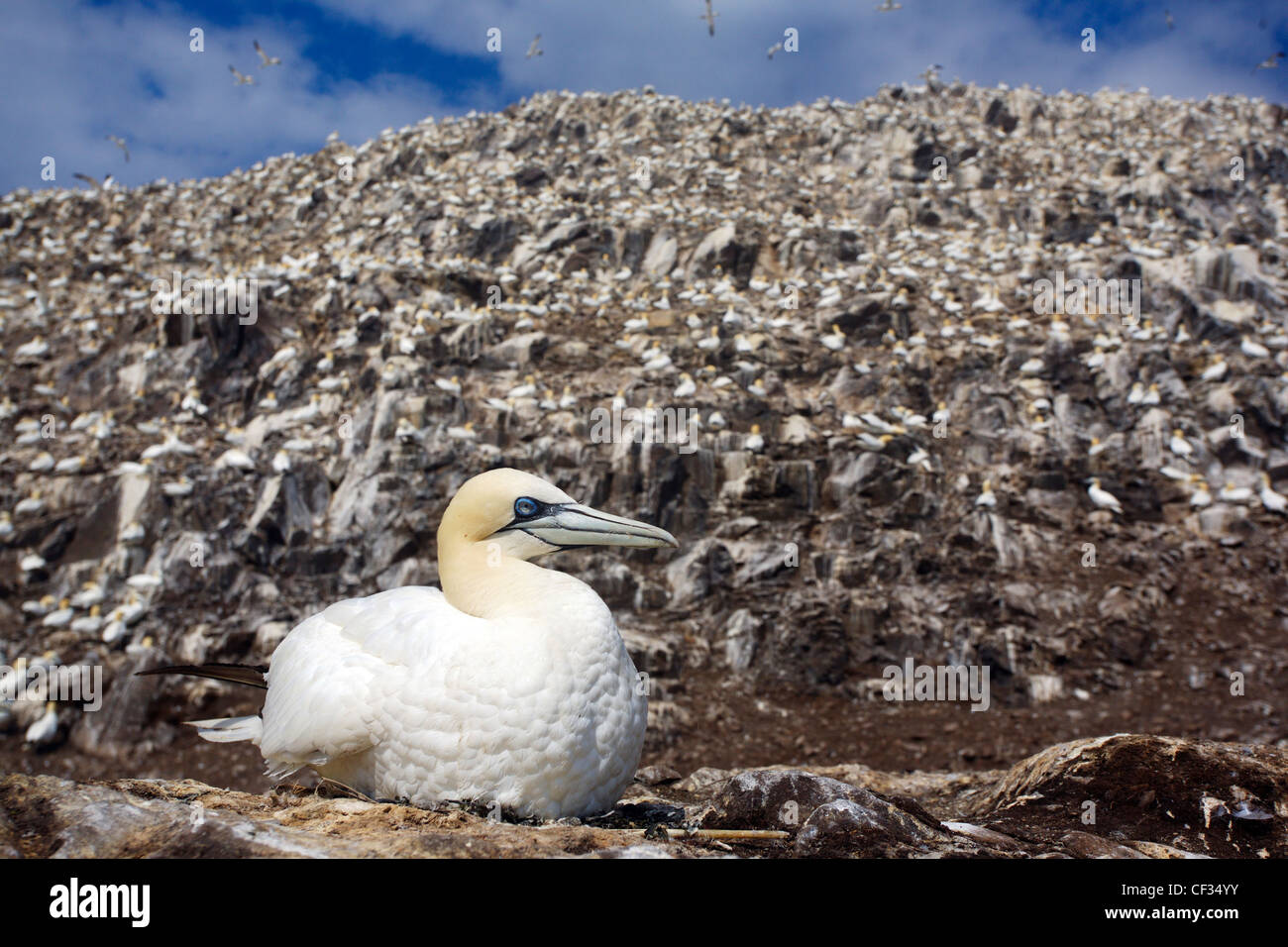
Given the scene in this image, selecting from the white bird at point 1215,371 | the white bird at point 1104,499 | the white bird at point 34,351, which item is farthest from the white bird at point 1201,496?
the white bird at point 34,351

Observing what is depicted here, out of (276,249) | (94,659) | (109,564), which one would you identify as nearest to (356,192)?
(276,249)

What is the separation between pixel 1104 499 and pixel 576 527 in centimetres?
1504

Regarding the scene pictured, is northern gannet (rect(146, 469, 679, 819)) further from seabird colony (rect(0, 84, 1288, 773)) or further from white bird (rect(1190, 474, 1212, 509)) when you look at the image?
white bird (rect(1190, 474, 1212, 509))

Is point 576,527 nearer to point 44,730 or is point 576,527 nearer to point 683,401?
point 44,730

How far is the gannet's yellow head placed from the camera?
3.59 meters

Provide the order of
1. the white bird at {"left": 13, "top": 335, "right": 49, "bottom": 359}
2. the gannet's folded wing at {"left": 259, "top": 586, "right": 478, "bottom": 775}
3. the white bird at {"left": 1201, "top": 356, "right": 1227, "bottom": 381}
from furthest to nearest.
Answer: the white bird at {"left": 13, "top": 335, "right": 49, "bottom": 359} < the white bird at {"left": 1201, "top": 356, "right": 1227, "bottom": 381} < the gannet's folded wing at {"left": 259, "top": 586, "right": 478, "bottom": 775}

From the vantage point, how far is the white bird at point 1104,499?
15180 mm


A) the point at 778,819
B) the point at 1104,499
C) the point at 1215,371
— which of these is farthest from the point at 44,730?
the point at 1215,371

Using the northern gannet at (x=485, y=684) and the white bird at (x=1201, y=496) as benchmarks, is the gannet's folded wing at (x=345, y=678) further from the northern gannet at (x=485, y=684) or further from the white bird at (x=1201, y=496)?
the white bird at (x=1201, y=496)

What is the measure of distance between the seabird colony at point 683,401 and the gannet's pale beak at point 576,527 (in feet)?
28.3

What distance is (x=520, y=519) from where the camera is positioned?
3660mm

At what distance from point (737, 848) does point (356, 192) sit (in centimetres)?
3703

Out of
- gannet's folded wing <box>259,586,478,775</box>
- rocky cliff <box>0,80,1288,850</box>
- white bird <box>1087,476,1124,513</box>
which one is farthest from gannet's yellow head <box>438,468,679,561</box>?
white bird <box>1087,476,1124,513</box>

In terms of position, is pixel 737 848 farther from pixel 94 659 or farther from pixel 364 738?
pixel 94 659
